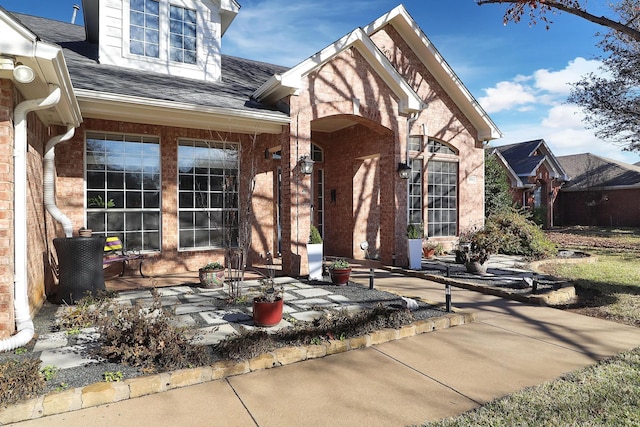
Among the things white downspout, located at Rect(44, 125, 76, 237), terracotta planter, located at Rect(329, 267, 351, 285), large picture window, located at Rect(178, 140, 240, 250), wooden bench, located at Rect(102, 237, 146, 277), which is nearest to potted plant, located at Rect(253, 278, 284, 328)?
terracotta planter, located at Rect(329, 267, 351, 285)

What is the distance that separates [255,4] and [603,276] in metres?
10.9

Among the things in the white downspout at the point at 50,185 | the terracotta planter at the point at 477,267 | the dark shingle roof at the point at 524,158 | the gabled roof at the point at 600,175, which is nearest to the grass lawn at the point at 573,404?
the terracotta planter at the point at 477,267

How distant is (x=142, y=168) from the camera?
24.8 ft

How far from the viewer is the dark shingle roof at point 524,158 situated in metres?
21.5

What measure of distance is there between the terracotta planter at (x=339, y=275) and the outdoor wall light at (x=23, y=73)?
199 inches

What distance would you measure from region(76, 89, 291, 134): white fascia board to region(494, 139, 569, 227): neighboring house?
18.6 metres

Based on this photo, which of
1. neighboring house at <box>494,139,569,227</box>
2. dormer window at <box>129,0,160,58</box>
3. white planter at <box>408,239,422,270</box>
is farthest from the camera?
neighboring house at <box>494,139,569,227</box>

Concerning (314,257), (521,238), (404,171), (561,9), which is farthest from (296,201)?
(521,238)

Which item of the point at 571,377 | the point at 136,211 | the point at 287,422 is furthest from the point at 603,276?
the point at 136,211

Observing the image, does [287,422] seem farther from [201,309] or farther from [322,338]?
[201,309]

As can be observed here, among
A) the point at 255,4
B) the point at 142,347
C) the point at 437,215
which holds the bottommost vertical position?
the point at 142,347

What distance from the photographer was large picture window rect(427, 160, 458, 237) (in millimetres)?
11742

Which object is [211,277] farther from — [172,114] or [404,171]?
[404,171]

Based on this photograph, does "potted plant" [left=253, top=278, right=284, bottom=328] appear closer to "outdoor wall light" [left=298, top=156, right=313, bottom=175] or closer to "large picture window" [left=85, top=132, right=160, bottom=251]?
"outdoor wall light" [left=298, top=156, right=313, bottom=175]
